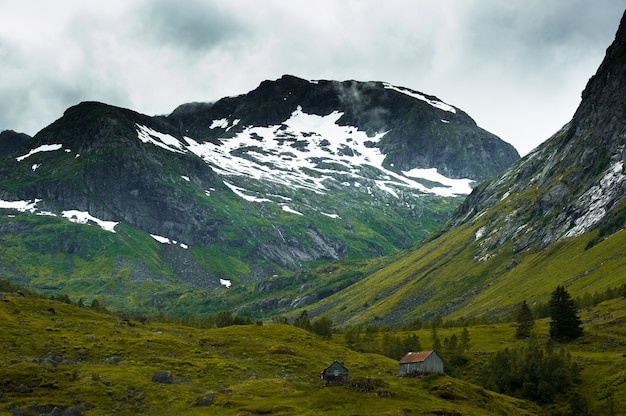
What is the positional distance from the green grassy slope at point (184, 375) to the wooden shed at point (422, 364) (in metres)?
5.04

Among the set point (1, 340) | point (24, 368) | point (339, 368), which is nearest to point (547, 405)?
point (339, 368)

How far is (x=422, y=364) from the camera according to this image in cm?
12719

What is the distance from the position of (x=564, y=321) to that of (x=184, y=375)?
95.8 m

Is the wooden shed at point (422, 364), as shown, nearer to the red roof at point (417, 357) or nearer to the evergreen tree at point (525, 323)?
the red roof at point (417, 357)

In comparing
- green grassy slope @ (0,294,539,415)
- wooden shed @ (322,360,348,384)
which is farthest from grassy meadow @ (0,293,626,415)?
wooden shed @ (322,360,348,384)

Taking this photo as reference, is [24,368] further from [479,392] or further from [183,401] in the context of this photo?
[479,392]

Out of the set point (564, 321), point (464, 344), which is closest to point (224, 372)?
point (464, 344)

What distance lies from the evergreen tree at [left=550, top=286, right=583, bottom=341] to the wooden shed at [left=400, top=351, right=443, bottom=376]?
43352 mm

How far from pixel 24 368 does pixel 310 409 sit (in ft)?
140

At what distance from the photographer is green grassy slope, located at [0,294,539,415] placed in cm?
9088

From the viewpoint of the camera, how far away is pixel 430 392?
11375cm

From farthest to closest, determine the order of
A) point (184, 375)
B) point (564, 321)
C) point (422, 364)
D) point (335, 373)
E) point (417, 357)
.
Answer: point (564, 321)
point (417, 357)
point (422, 364)
point (335, 373)
point (184, 375)

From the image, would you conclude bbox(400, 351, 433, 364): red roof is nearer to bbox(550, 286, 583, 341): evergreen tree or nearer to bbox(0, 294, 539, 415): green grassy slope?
bbox(0, 294, 539, 415): green grassy slope

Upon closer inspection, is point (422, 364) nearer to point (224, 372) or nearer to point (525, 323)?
point (224, 372)
